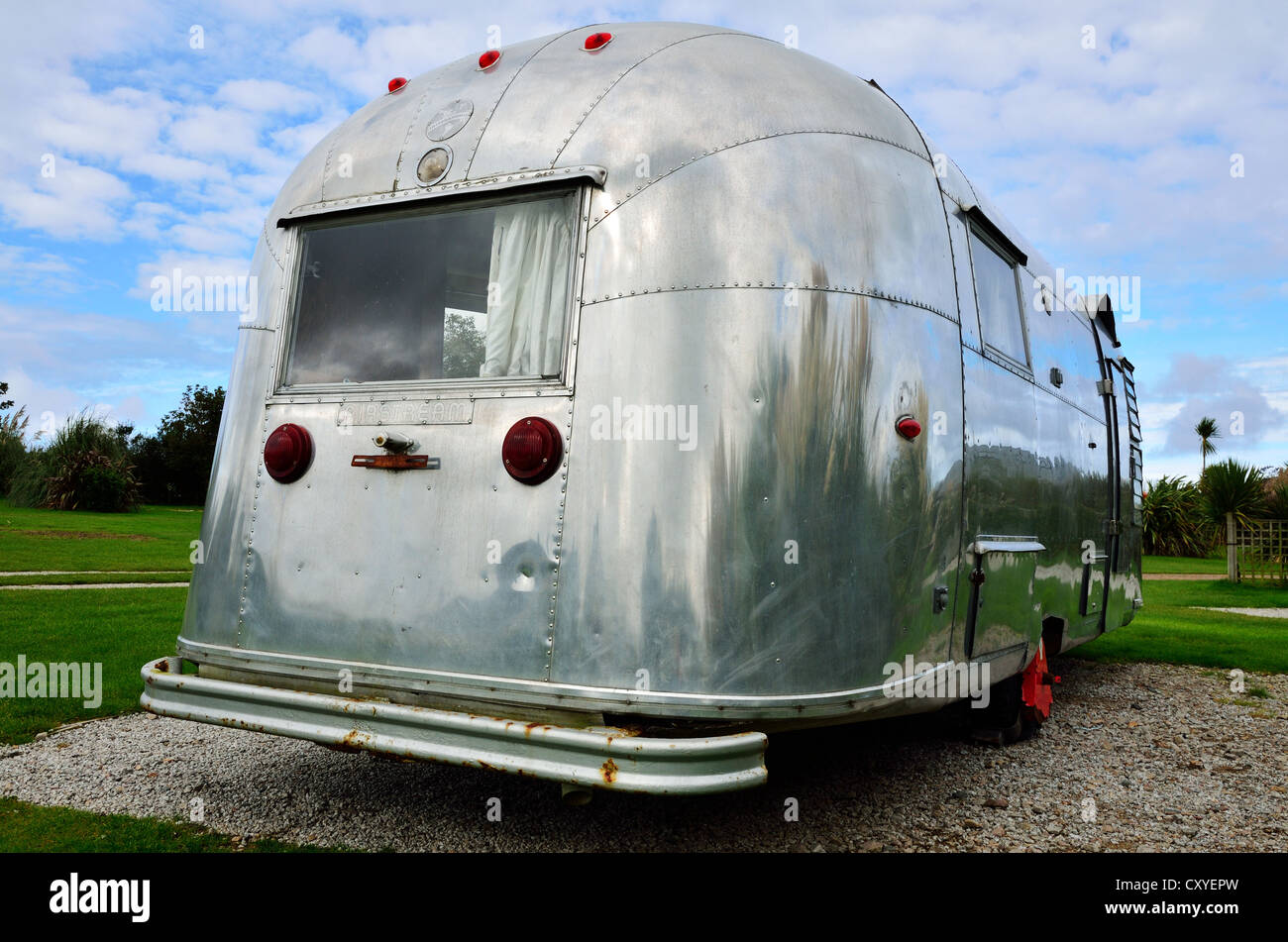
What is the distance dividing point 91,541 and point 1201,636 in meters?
19.4

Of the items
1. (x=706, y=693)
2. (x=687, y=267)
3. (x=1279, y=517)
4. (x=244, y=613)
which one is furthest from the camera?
(x=1279, y=517)

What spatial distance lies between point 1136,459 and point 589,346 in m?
6.29

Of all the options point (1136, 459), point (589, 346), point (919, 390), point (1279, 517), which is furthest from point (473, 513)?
point (1279, 517)

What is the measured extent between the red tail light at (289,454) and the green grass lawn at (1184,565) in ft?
83.3

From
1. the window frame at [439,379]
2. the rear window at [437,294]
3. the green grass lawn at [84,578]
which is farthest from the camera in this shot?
the green grass lawn at [84,578]

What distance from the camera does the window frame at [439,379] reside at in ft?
11.0

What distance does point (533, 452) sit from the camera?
10.6 ft

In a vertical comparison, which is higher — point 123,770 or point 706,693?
point 706,693

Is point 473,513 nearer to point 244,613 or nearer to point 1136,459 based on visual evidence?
point 244,613

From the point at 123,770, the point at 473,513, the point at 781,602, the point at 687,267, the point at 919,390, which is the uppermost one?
the point at 687,267

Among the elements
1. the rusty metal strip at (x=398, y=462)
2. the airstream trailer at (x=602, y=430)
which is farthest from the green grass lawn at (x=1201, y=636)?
the rusty metal strip at (x=398, y=462)

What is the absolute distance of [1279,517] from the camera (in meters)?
19.4

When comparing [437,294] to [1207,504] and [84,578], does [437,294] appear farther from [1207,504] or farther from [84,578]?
[1207,504]

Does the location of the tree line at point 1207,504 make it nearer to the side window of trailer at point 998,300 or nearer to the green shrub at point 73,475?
the side window of trailer at point 998,300
